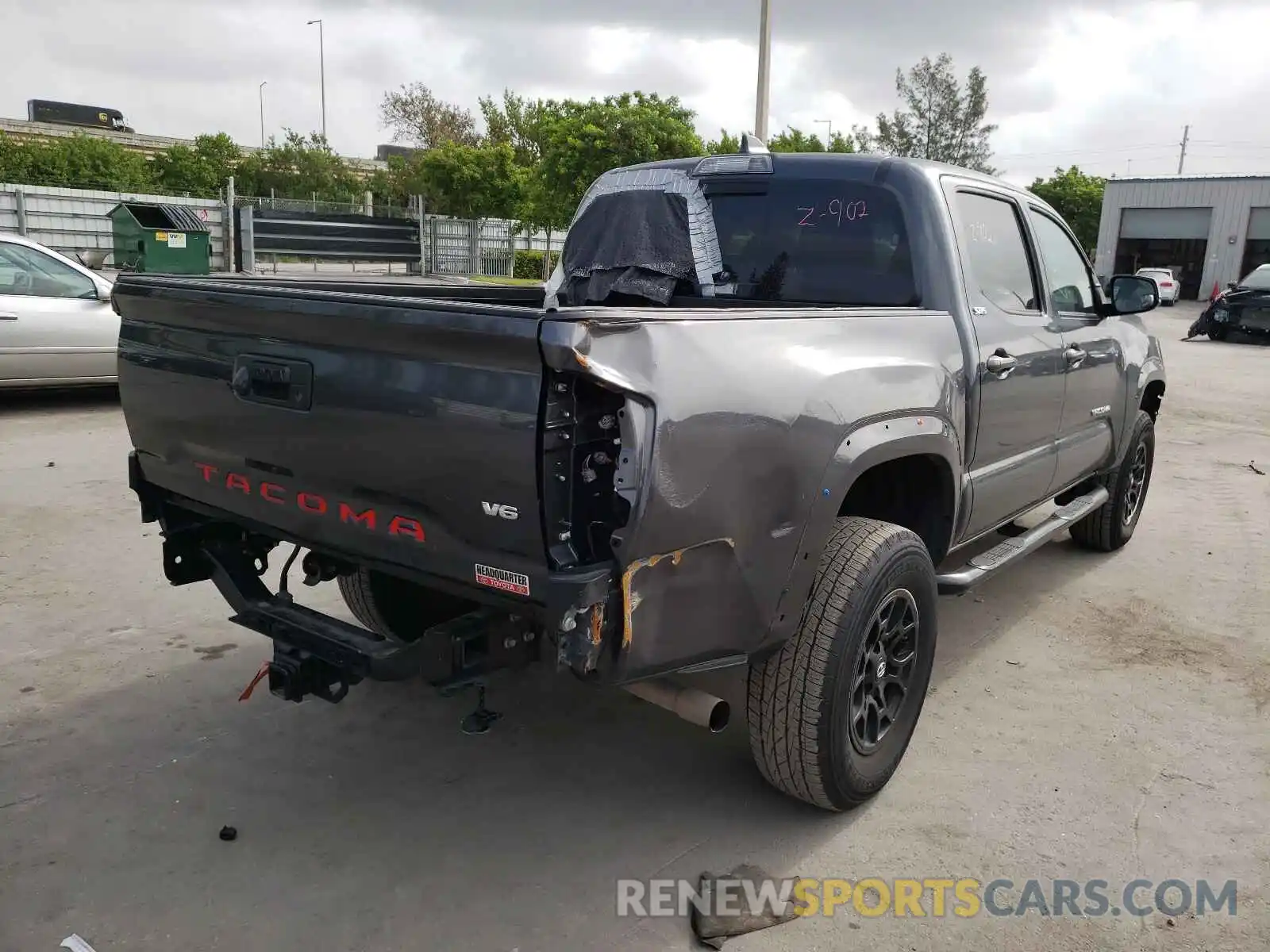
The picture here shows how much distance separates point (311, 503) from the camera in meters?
2.79

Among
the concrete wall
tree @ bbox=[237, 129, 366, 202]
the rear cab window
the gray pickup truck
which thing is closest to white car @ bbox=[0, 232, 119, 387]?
the gray pickup truck

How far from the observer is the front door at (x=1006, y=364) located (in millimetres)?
3781

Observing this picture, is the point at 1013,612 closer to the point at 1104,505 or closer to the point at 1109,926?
the point at 1104,505

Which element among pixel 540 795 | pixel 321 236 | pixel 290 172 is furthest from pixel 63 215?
pixel 290 172

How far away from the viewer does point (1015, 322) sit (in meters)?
4.01

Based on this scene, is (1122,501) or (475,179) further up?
(475,179)

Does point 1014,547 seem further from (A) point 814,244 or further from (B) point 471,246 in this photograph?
(B) point 471,246

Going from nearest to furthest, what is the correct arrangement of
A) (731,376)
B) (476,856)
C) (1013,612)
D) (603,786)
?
1. (731,376)
2. (476,856)
3. (603,786)
4. (1013,612)

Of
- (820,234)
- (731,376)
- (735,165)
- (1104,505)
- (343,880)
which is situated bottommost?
(343,880)

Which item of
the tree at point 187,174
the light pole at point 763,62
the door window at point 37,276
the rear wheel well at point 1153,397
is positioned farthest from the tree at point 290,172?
the rear wheel well at point 1153,397

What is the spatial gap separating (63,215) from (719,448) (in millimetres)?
22797

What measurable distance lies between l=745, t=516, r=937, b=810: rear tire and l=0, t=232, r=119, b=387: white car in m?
7.55

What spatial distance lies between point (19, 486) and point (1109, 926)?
6.63 metres

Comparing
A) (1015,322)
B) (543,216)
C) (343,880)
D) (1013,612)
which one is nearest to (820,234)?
(1015,322)
